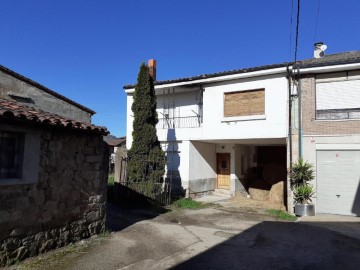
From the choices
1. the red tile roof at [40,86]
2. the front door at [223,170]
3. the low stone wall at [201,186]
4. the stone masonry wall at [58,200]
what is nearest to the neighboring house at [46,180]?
the stone masonry wall at [58,200]

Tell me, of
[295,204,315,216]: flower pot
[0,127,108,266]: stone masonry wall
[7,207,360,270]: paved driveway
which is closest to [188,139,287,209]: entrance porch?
[295,204,315,216]: flower pot

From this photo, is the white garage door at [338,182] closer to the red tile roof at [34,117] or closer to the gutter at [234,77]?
the gutter at [234,77]

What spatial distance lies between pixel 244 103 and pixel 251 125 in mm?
1075

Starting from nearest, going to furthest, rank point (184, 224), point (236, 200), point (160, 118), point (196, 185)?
1. point (184, 224)
2. point (236, 200)
3. point (196, 185)
4. point (160, 118)

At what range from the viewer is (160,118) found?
709 inches

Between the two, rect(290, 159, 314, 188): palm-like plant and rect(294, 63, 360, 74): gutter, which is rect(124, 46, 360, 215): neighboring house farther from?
rect(290, 159, 314, 188): palm-like plant

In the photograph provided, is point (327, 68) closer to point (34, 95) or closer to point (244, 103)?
point (244, 103)

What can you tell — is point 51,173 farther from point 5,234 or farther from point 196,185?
point 196,185

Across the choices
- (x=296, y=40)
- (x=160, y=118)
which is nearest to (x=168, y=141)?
(x=160, y=118)

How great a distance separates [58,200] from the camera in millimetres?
6781

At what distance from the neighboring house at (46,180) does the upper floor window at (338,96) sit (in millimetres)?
8585

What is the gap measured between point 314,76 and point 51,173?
404 inches

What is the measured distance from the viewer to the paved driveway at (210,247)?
20.5ft

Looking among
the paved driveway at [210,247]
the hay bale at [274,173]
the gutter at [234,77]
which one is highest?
the gutter at [234,77]
